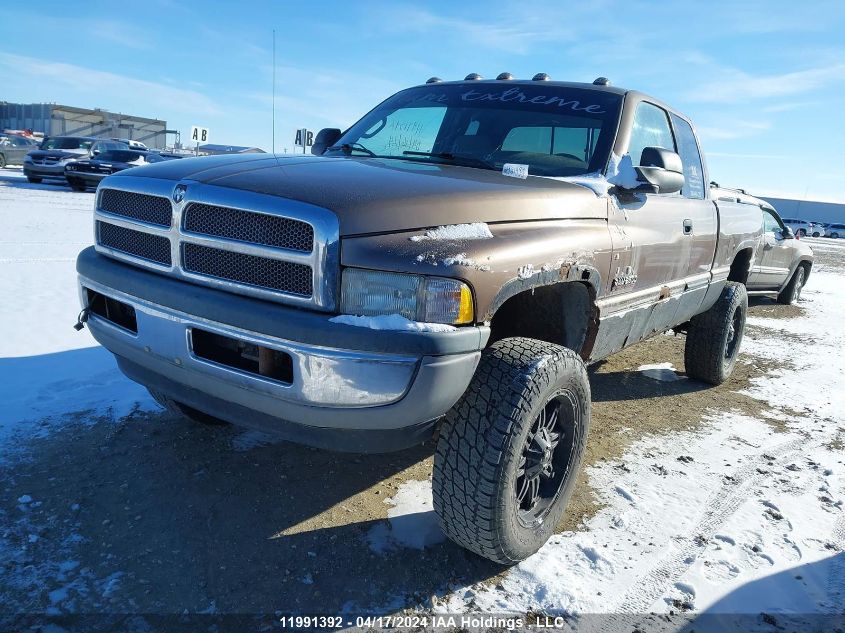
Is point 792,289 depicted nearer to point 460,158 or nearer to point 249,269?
point 460,158

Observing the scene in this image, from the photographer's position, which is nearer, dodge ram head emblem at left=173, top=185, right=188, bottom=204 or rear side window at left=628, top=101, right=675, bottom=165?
dodge ram head emblem at left=173, top=185, right=188, bottom=204

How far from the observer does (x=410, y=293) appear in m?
1.92

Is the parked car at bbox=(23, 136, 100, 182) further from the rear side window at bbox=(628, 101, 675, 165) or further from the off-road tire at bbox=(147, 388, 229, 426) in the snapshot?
the rear side window at bbox=(628, 101, 675, 165)

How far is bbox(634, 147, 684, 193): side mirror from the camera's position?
2916 mm

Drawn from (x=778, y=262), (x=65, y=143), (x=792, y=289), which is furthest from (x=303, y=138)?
(x=65, y=143)

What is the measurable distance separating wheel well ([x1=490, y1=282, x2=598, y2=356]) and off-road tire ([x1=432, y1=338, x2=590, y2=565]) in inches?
16.5

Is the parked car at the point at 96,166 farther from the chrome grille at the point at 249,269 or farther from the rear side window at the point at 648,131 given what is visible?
the chrome grille at the point at 249,269

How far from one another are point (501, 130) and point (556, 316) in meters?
1.09

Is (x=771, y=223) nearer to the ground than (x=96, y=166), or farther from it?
nearer to the ground

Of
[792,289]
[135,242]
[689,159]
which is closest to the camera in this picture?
[135,242]

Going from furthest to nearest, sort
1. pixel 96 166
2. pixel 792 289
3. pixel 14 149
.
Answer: pixel 14 149 < pixel 96 166 < pixel 792 289

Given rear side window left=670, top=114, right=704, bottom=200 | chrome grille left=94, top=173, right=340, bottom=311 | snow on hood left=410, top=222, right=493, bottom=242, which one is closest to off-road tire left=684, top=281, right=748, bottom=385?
rear side window left=670, top=114, right=704, bottom=200

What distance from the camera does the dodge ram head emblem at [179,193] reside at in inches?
86.4

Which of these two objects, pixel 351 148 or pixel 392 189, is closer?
pixel 392 189
